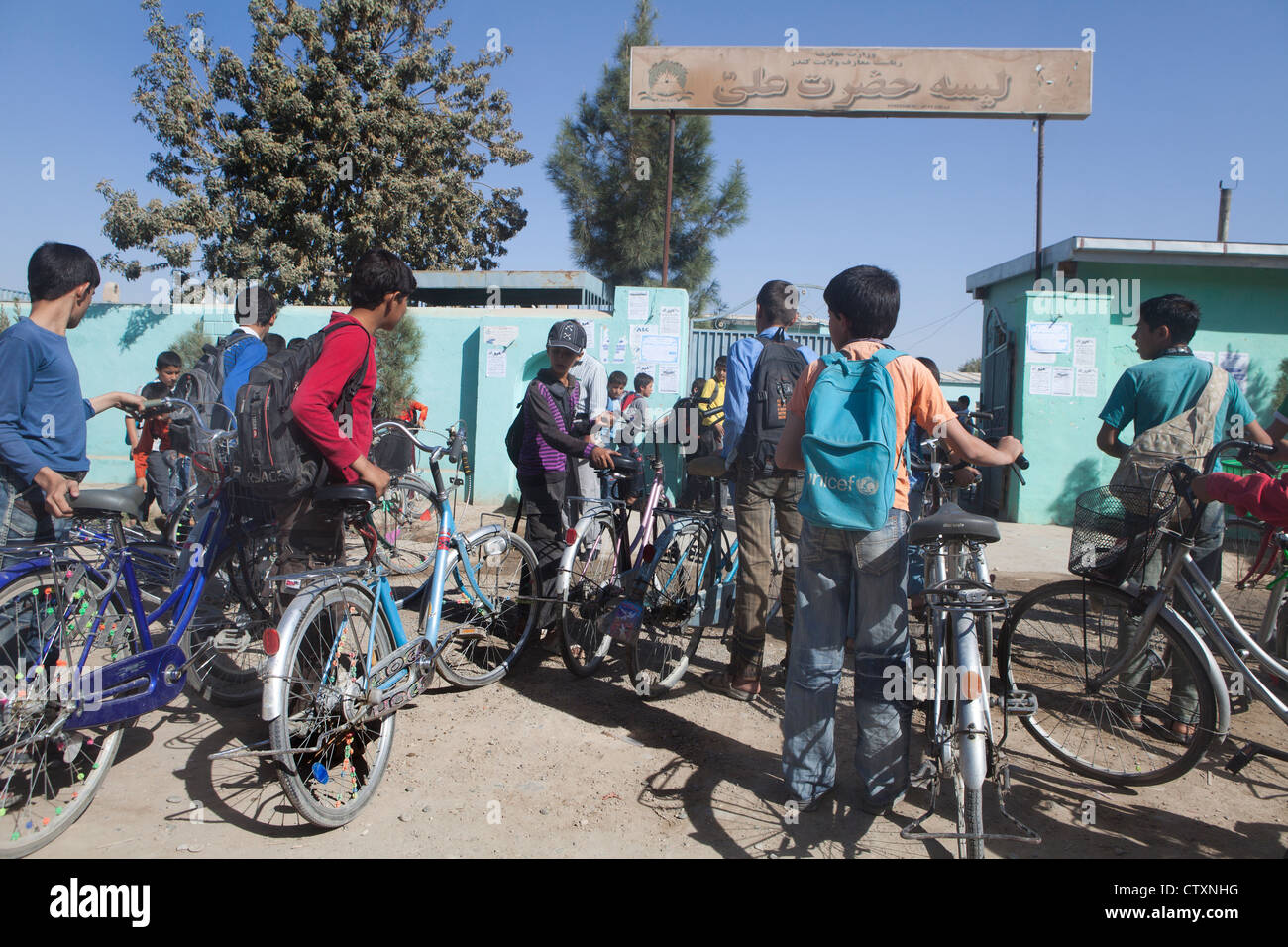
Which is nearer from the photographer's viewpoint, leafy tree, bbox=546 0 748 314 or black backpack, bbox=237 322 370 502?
black backpack, bbox=237 322 370 502

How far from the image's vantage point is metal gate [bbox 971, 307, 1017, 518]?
10.6 m

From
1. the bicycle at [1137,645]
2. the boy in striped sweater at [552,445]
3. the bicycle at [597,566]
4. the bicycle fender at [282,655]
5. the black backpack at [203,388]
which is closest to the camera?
the bicycle fender at [282,655]

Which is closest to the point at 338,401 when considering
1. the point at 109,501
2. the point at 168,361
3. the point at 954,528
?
the point at 109,501

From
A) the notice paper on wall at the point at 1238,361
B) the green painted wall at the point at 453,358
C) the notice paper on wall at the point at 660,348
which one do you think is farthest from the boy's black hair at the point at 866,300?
the notice paper on wall at the point at 1238,361

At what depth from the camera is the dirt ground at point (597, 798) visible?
2.68 metres

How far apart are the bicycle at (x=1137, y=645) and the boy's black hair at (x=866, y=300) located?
123cm

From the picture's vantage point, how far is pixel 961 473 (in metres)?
3.20

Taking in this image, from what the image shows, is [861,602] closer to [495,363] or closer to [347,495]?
[347,495]

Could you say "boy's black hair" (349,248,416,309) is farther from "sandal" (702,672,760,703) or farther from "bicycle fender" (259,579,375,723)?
"sandal" (702,672,760,703)

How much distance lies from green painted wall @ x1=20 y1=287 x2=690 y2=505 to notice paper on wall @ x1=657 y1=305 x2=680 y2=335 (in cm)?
4

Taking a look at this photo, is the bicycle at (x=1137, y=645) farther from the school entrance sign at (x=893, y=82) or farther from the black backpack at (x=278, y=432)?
the school entrance sign at (x=893, y=82)

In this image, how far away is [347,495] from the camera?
9.51 feet

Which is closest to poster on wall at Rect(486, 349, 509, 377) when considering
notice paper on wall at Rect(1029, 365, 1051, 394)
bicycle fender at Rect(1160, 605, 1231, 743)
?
notice paper on wall at Rect(1029, 365, 1051, 394)

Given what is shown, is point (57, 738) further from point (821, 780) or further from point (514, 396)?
point (514, 396)
